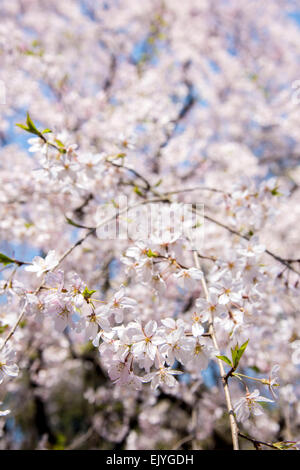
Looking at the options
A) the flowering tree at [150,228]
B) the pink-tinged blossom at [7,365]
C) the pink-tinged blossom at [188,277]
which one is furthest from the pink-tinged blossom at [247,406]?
the pink-tinged blossom at [7,365]

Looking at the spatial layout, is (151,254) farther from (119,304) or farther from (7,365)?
(7,365)

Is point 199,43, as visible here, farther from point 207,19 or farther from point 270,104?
point 270,104

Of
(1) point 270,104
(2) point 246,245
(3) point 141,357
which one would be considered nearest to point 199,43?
(1) point 270,104

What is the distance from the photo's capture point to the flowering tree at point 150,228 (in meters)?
1.26

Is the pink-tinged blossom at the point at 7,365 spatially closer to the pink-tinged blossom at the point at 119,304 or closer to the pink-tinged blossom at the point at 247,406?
the pink-tinged blossom at the point at 119,304

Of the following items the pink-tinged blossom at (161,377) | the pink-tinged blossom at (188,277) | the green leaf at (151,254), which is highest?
the green leaf at (151,254)

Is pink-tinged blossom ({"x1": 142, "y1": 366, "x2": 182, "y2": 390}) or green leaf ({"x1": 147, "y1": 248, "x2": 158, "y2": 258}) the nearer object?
pink-tinged blossom ({"x1": 142, "y1": 366, "x2": 182, "y2": 390})

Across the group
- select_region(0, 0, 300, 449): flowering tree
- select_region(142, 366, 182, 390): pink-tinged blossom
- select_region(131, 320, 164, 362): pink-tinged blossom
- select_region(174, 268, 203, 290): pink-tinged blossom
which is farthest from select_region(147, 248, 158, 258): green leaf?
select_region(142, 366, 182, 390): pink-tinged blossom

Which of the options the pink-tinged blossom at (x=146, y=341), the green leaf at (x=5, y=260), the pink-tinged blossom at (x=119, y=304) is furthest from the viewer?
the green leaf at (x=5, y=260)

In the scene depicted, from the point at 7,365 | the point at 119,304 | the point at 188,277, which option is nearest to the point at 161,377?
the point at 119,304

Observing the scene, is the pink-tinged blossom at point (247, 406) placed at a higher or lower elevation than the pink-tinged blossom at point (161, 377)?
lower

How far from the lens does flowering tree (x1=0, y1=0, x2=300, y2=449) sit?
126cm

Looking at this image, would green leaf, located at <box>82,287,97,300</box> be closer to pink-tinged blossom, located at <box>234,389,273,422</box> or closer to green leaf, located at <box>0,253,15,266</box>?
green leaf, located at <box>0,253,15,266</box>

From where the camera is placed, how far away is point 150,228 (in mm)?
1794
